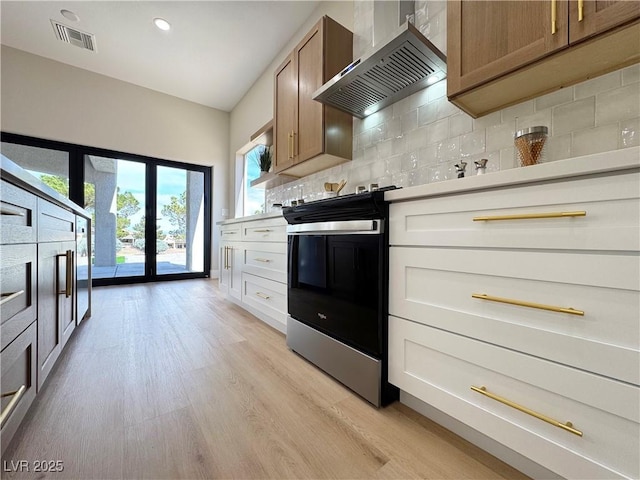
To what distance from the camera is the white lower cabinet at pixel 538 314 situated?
1.94 ft

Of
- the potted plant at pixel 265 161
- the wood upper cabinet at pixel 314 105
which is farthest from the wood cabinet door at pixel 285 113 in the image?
the potted plant at pixel 265 161

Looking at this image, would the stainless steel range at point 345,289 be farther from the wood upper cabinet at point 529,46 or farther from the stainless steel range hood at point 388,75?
the stainless steel range hood at point 388,75

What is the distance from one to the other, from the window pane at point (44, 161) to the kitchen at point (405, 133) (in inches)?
9.9

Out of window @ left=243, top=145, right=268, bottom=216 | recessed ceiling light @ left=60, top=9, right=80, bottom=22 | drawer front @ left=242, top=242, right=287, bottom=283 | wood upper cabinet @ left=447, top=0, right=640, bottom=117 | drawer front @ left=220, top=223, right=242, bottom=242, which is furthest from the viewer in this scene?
window @ left=243, top=145, right=268, bottom=216

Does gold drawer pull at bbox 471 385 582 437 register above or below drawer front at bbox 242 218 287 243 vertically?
below

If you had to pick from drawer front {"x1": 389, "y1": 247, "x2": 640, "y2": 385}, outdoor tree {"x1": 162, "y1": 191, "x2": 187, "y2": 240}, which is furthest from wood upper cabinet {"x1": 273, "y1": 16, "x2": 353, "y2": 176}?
outdoor tree {"x1": 162, "y1": 191, "x2": 187, "y2": 240}

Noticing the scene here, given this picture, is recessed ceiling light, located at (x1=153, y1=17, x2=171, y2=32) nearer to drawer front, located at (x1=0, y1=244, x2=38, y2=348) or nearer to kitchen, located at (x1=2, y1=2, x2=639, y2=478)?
kitchen, located at (x1=2, y1=2, x2=639, y2=478)

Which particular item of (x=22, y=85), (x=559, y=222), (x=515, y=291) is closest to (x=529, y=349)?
(x=515, y=291)

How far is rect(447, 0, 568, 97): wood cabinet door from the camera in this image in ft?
2.96

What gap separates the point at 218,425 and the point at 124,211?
13.5 feet

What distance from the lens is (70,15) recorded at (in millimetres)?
2695

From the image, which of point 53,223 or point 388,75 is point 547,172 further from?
point 53,223

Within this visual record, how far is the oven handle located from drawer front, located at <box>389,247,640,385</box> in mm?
199

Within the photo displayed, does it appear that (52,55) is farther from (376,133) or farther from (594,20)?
(594,20)
